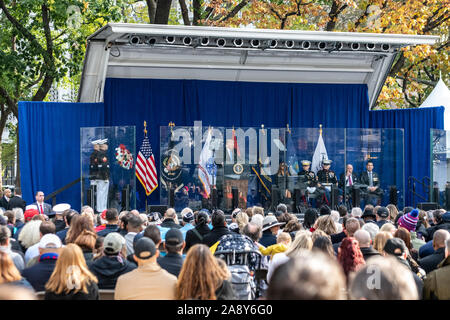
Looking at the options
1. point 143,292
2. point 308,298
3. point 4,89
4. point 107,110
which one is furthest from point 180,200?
point 308,298

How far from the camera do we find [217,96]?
19984 millimetres

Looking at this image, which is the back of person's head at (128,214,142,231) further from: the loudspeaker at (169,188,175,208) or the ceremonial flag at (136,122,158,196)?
the ceremonial flag at (136,122,158,196)

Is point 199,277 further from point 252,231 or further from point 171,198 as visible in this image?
point 171,198

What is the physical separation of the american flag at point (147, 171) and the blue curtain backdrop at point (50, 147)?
5.57 feet

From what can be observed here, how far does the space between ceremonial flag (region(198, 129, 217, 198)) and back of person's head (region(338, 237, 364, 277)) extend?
37.1 ft

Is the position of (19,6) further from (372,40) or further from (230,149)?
(372,40)

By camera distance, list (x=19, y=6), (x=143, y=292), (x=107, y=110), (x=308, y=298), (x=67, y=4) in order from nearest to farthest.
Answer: (x=308, y=298) → (x=143, y=292) → (x=107, y=110) → (x=67, y=4) → (x=19, y=6)

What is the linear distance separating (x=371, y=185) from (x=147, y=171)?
5974 millimetres

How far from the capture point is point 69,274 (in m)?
4.57

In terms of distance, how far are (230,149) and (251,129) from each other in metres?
0.80

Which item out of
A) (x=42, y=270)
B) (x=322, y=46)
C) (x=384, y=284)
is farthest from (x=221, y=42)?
(x=384, y=284)

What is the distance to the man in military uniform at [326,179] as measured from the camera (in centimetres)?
A: 1703

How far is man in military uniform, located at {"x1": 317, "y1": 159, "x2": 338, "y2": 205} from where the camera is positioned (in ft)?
55.9

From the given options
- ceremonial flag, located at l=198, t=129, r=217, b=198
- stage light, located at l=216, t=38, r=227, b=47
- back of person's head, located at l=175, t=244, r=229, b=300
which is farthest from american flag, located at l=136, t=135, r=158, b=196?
back of person's head, located at l=175, t=244, r=229, b=300
